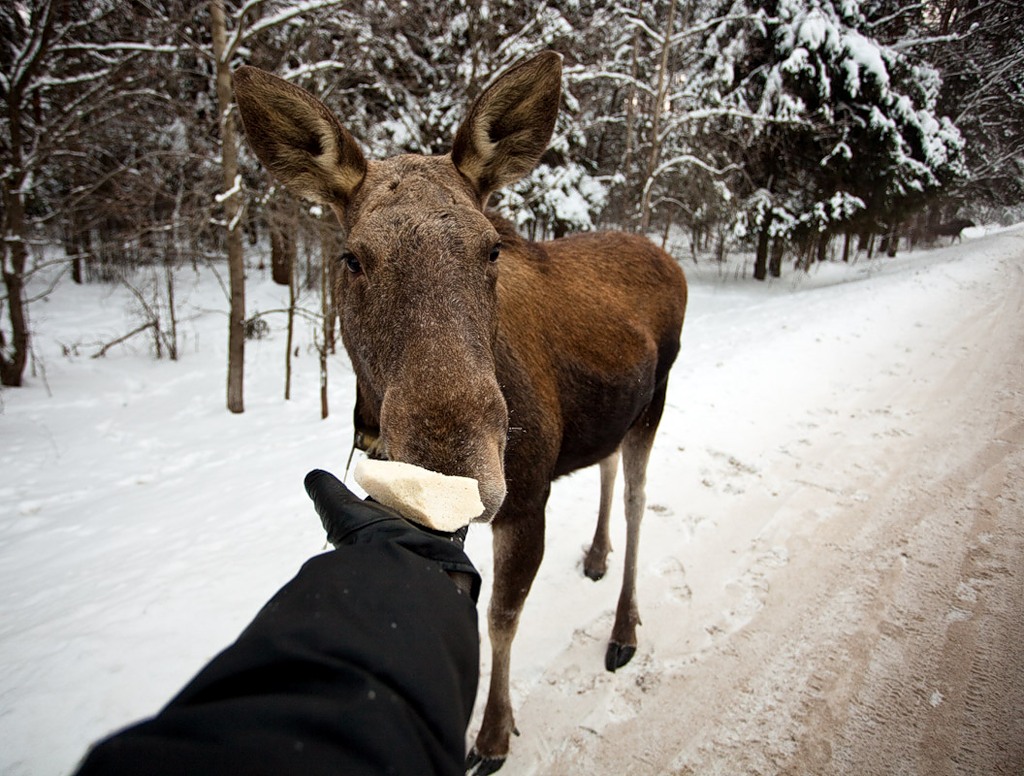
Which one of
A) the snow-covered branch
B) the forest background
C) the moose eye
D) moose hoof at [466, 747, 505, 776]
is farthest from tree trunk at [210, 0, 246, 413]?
moose hoof at [466, 747, 505, 776]

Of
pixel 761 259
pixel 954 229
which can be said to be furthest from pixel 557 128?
pixel 761 259

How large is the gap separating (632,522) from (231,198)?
8.34 metres

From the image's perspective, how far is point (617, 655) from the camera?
2906mm

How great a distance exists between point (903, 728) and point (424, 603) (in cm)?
292

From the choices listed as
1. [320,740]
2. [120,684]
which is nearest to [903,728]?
[320,740]

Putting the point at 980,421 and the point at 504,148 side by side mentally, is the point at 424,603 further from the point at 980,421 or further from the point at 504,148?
the point at 980,421

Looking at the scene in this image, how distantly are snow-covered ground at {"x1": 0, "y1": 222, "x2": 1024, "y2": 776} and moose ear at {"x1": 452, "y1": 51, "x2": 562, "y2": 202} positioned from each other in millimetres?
2910

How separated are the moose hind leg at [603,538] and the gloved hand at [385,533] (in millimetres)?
2521

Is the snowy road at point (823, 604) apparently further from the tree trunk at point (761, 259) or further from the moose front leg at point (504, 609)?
the tree trunk at point (761, 259)

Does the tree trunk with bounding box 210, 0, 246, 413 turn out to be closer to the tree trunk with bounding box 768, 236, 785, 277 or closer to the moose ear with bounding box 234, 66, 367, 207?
the moose ear with bounding box 234, 66, 367, 207

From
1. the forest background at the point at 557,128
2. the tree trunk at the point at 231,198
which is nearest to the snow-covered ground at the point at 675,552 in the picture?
the tree trunk at the point at 231,198

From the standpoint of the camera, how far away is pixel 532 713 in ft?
8.69

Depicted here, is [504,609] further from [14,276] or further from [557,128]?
[557,128]

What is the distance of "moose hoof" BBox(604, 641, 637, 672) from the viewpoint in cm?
287
